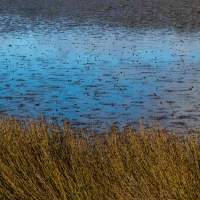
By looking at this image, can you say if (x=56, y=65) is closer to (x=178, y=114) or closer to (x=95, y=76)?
(x=95, y=76)

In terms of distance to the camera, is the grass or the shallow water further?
the shallow water

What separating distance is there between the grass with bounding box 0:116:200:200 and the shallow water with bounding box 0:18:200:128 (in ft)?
14.6

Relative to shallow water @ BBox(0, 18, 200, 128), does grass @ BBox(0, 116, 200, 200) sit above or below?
above

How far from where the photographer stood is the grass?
27.3 feet

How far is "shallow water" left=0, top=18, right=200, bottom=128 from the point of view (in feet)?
62.4

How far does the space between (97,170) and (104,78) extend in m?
16.1

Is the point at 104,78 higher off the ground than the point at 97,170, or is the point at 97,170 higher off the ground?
the point at 97,170

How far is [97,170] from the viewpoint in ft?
30.1

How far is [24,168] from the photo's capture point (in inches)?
372

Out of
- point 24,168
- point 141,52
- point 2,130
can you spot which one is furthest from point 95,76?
point 24,168

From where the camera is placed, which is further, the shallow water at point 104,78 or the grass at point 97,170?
the shallow water at point 104,78

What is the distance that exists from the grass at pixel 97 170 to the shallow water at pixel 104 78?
444cm

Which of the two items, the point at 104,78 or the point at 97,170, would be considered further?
the point at 104,78

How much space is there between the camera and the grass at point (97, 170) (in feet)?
27.3
